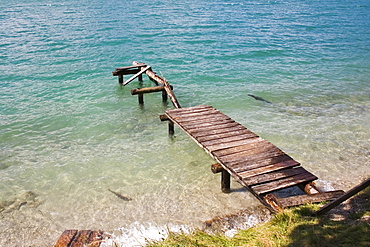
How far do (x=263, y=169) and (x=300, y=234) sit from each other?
1974 millimetres

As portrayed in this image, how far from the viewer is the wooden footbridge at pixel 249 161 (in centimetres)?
613

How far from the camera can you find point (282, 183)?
248 inches

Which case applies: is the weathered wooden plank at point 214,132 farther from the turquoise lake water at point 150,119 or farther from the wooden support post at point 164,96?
the wooden support post at point 164,96

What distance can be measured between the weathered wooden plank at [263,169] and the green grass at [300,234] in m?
1.08

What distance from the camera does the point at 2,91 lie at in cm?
1523


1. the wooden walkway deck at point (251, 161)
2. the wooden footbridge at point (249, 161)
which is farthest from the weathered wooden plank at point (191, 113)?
the wooden walkway deck at point (251, 161)

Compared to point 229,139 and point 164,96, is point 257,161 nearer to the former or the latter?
point 229,139

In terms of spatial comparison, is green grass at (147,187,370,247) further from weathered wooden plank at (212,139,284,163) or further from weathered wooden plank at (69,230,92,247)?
weathered wooden plank at (212,139,284,163)

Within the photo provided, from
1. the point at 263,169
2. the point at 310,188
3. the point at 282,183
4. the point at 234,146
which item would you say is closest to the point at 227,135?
the point at 234,146

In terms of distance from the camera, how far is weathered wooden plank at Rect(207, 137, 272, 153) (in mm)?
7434

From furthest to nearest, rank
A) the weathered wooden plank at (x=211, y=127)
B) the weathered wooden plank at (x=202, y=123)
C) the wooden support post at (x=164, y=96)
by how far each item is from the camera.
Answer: the wooden support post at (x=164, y=96) → the weathered wooden plank at (x=202, y=123) → the weathered wooden plank at (x=211, y=127)

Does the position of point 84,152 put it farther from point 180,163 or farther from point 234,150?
point 234,150

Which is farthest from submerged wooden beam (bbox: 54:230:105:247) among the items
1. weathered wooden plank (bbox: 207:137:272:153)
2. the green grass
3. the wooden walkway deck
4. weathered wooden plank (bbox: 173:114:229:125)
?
weathered wooden plank (bbox: 173:114:229:125)

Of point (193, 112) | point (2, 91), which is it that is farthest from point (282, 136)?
point (2, 91)
